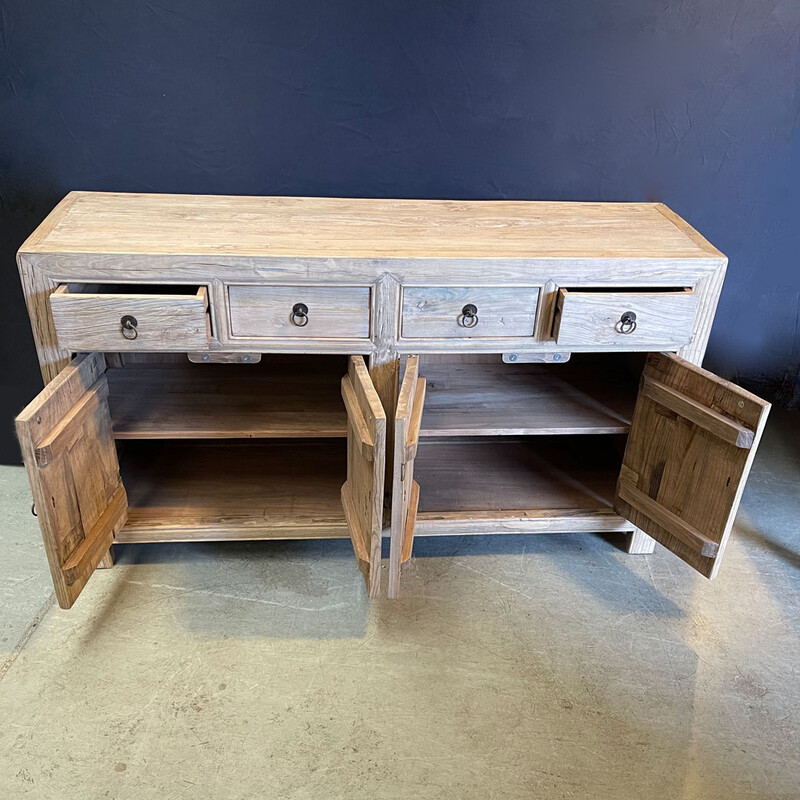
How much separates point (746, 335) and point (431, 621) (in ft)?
4.93

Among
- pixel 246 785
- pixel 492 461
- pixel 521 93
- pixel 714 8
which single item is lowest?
pixel 246 785

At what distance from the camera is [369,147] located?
6.90 ft

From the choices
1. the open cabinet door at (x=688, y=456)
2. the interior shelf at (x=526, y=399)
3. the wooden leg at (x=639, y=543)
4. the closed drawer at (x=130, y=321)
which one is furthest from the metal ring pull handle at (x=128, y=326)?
the wooden leg at (x=639, y=543)

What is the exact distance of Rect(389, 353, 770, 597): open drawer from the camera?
1.67 m

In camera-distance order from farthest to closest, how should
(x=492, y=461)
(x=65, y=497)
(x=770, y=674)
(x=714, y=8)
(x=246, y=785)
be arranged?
1. (x=492, y=461)
2. (x=714, y=8)
3. (x=770, y=674)
4. (x=65, y=497)
5. (x=246, y=785)

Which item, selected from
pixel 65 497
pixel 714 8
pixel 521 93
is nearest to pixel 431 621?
pixel 65 497

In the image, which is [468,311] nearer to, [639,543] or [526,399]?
[526,399]

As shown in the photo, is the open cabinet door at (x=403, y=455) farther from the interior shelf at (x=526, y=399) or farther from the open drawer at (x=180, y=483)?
the interior shelf at (x=526, y=399)

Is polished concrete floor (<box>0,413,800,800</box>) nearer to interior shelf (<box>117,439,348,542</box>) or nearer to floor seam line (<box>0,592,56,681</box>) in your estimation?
floor seam line (<box>0,592,56,681</box>)

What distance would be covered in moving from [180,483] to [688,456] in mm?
1416

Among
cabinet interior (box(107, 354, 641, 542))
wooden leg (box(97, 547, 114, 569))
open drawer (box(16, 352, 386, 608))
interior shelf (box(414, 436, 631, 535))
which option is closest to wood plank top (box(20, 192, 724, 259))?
open drawer (box(16, 352, 386, 608))

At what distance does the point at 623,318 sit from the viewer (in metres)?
1.79

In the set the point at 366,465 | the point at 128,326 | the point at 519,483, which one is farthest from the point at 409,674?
the point at 128,326

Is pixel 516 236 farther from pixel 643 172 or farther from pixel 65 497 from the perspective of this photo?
pixel 65 497
